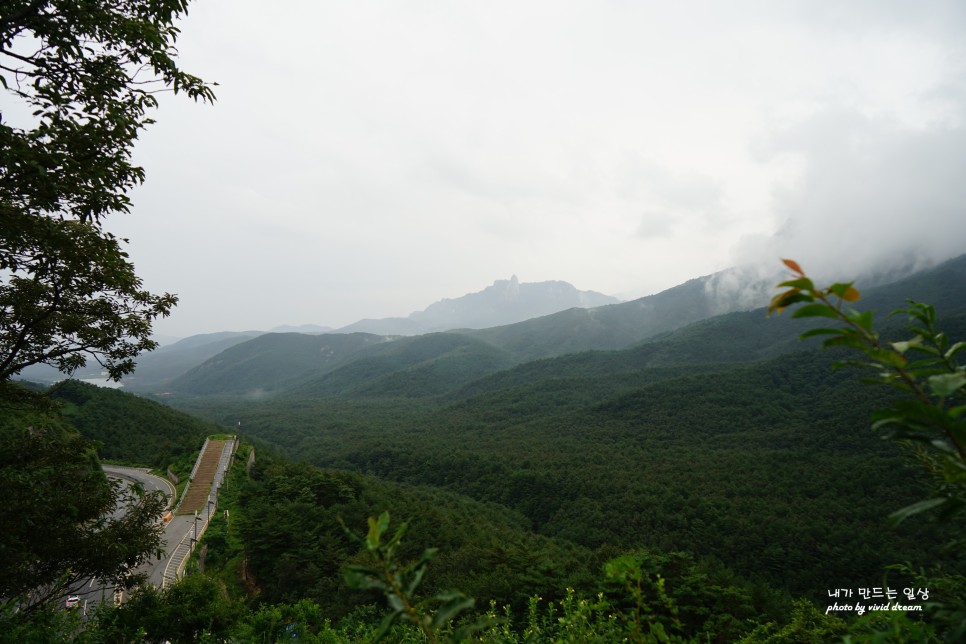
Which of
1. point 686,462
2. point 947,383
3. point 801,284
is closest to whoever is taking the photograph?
point 947,383

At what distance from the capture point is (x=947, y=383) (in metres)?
1.53

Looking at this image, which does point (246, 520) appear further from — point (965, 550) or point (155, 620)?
point (965, 550)

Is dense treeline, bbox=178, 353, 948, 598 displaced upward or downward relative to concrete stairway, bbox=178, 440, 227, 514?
downward

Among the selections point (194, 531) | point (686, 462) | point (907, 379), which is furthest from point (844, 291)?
point (686, 462)

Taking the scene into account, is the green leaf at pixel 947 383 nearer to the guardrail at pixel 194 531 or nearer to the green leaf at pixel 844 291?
the green leaf at pixel 844 291

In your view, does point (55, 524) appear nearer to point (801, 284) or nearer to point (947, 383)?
point (801, 284)

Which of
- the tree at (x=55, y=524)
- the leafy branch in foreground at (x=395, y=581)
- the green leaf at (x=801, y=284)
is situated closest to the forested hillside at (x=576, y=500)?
the leafy branch in foreground at (x=395, y=581)

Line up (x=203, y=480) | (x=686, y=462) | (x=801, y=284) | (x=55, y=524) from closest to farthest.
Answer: (x=801, y=284) → (x=55, y=524) → (x=203, y=480) → (x=686, y=462)

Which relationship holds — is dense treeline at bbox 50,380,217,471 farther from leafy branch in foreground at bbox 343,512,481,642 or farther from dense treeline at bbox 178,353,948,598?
leafy branch in foreground at bbox 343,512,481,642

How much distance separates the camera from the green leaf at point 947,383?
4.95ft

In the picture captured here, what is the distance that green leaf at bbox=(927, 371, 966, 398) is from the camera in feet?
4.95

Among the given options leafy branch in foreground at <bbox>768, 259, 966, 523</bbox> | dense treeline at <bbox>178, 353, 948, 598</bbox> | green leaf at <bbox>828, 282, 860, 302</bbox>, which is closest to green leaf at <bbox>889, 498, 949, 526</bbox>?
leafy branch in foreground at <bbox>768, 259, 966, 523</bbox>

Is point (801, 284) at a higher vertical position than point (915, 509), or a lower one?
higher

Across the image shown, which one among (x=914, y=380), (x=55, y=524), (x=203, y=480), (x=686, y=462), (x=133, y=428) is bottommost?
(x=686, y=462)
